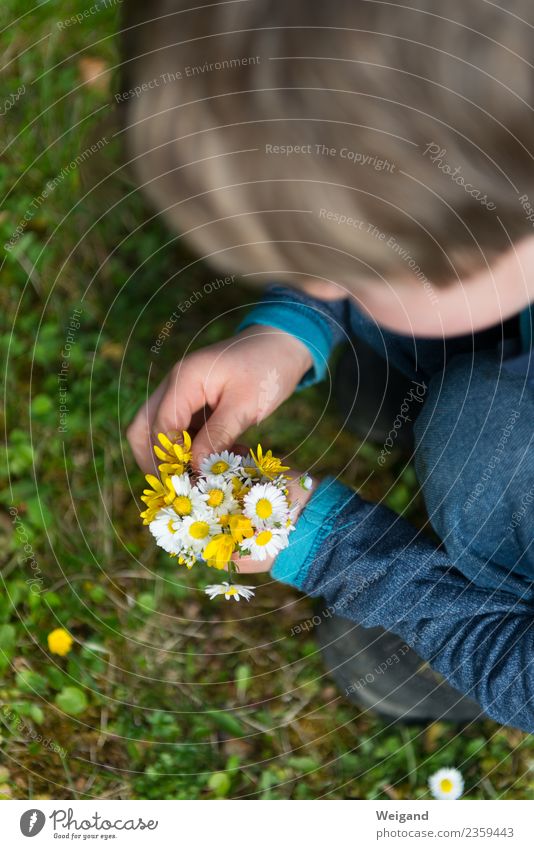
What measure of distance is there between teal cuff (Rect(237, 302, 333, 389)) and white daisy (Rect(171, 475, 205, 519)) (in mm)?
261

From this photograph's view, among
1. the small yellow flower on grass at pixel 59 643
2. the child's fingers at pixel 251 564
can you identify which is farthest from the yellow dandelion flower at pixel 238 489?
the small yellow flower on grass at pixel 59 643

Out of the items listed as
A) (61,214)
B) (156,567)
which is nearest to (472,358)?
(156,567)

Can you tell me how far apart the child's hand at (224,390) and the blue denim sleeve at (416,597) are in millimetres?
106

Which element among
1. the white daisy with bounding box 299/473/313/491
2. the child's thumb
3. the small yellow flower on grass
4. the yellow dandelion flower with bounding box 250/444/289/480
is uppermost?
the child's thumb

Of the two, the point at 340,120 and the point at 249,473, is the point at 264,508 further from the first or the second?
the point at 340,120

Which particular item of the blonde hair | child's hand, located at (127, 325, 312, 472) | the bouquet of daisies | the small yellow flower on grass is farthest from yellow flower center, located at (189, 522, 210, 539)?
the small yellow flower on grass

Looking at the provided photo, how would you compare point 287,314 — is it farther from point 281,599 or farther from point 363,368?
point 281,599

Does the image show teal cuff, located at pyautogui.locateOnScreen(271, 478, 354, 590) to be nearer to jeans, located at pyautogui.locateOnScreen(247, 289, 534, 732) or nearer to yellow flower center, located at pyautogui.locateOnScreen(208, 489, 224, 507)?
jeans, located at pyautogui.locateOnScreen(247, 289, 534, 732)

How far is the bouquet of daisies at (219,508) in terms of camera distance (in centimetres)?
52

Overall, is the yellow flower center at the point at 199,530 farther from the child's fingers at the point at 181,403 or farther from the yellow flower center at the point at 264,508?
the child's fingers at the point at 181,403

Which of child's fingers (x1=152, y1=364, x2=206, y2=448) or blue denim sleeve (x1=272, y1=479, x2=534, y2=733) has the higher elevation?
child's fingers (x1=152, y1=364, x2=206, y2=448)

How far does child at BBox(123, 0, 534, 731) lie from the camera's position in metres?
0.46

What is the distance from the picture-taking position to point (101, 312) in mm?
904
